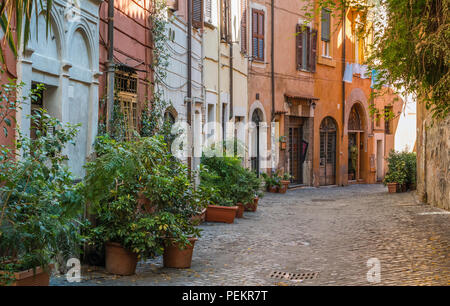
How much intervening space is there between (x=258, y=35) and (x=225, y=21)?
11.0ft

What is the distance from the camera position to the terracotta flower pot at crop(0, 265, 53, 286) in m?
4.84

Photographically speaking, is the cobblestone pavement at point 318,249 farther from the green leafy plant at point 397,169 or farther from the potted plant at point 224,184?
the green leafy plant at point 397,169

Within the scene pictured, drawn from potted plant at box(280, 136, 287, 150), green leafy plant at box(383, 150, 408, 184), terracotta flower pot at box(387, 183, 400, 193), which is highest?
potted plant at box(280, 136, 287, 150)

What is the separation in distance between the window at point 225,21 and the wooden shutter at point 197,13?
2298 mm

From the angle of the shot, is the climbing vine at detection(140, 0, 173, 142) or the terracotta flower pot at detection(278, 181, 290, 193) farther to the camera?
the terracotta flower pot at detection(278, 181, 290, 193)

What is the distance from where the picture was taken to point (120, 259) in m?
7.05

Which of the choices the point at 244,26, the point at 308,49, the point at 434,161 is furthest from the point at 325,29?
the point at 434,161

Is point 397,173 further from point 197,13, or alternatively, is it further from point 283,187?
point 197,13

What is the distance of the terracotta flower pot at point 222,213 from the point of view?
12102 millimetres

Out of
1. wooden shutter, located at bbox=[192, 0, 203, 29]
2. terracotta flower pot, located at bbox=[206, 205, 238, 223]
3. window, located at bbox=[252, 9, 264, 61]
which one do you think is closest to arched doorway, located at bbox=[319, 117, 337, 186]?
window, located at bbox=[252, 9, 264, 61]

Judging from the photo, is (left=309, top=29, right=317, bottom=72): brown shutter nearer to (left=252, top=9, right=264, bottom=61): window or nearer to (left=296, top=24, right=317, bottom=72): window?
(left=296, top=24, right=317, bottom=72): window

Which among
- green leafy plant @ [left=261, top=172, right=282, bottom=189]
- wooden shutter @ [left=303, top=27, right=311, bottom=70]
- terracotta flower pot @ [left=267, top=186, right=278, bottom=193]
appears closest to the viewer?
green leafy plant @ [left=261, top=172, right=282, bottom=189]
